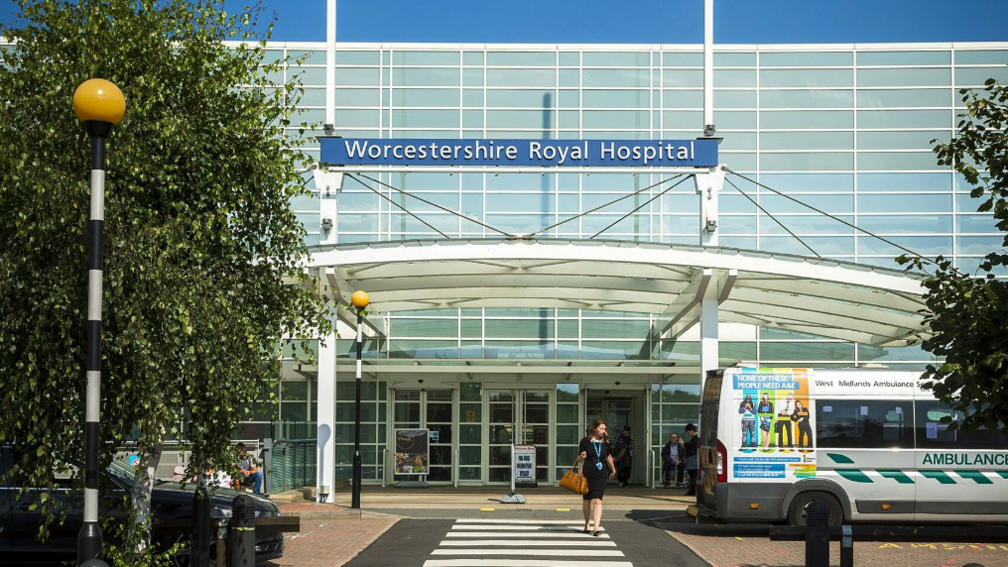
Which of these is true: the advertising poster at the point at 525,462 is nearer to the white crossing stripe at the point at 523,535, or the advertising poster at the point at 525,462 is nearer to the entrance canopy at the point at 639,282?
the entrance canopy at the point at 639,282

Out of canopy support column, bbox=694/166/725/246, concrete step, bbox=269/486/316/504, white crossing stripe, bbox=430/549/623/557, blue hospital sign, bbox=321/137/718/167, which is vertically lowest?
concrete step, bbox=269/486/316/504

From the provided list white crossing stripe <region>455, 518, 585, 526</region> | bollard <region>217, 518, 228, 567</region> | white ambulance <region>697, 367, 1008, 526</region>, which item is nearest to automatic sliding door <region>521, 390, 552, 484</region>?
white crossing stripe <region>455, 518, 585, 526</region>

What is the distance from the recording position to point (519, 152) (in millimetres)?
23594

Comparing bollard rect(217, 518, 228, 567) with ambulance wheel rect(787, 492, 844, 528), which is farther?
ambulance wheel rect(787, 492, 844, 528)

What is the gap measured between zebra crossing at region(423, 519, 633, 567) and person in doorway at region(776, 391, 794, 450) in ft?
9.84

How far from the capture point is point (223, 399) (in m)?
9.97

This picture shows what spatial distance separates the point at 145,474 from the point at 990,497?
42.2 ft

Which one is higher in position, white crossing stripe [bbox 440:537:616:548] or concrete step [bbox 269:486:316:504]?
white crossing stripe [bbox 440:537:616:548]

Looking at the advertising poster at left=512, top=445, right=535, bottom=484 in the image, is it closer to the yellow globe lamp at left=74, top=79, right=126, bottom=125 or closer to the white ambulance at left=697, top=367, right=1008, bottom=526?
the white ambulance at left=697, top=367, right=1008, bottom=526

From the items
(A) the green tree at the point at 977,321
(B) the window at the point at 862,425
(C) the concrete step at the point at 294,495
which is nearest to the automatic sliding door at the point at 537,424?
(C) the concrete step at the point at 294,495

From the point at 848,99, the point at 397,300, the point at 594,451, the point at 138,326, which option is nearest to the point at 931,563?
the point at 594,451

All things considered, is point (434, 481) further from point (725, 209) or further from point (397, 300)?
point (725, 209)

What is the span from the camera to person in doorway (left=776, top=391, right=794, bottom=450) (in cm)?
1748

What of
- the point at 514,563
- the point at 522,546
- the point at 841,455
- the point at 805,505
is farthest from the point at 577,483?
the point at 841,455
